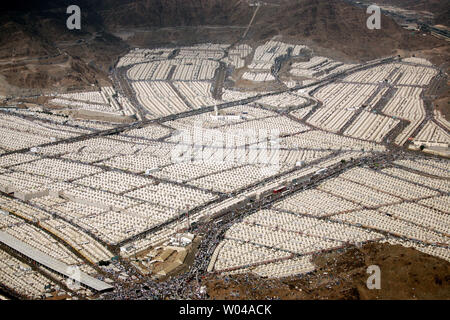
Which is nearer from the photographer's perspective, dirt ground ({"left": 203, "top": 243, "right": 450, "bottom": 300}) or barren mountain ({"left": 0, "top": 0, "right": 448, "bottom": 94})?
dirt ground ({"left": 203, "top": 243, "right": 450, "bottom": 300})

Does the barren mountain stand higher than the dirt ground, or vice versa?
the barren mountain

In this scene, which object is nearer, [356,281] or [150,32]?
[356,281]

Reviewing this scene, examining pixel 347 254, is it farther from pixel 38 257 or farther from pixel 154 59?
pixel 154 59

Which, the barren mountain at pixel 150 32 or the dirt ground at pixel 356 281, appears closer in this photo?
the dirt ground at pixel 356 281

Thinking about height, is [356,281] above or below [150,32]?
below

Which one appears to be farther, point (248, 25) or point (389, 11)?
point (389, 11)

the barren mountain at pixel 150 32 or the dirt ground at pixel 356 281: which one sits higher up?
the barren mountain at pixel 150 32
